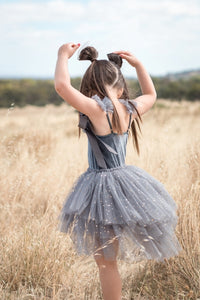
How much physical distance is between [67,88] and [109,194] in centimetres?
59

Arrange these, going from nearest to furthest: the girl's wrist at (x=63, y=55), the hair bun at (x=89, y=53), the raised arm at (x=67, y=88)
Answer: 1. the raised arm at (x=67, y=88)
2. the girl's wrist at (x=63, y=55)
3. the hair bun at (x=89, y=53)

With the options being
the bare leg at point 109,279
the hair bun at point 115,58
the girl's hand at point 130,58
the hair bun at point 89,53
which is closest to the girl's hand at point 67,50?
the hair bun at point 89,53

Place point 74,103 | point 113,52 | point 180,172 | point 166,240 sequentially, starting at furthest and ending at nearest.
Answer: point 180,172 < point 113,52 < point 166,240 < point 74,103

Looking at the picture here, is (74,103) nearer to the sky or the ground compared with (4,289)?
nearer to the sky

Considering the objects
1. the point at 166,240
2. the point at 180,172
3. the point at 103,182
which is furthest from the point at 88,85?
the point at 180,172

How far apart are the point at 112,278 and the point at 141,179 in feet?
1.83

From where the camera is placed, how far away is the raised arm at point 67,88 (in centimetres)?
190

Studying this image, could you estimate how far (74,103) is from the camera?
191 cm

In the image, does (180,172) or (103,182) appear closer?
(103,182)

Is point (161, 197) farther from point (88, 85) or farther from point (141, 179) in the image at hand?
point (88, 85)

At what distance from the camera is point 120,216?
1.92 m

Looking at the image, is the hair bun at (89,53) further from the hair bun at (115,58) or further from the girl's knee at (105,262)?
the girl's knee at (105,262)

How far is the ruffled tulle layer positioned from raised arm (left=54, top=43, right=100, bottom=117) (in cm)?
37

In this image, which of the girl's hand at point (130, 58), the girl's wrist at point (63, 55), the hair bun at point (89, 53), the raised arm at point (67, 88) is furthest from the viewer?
the girl's hand at point (130, 58)
